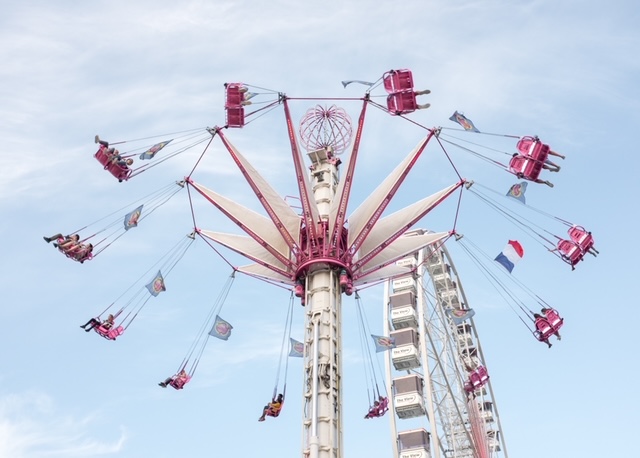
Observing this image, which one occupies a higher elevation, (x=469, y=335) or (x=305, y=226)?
(x=469, y=335)

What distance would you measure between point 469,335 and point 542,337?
2326 centimetres

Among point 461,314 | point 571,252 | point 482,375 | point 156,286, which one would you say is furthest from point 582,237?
point 156,286

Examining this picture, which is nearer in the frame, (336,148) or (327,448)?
(327,448)

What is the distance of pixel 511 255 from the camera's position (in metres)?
30.5

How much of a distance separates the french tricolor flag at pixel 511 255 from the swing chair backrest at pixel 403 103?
7.15 m

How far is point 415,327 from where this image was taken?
4494 cm

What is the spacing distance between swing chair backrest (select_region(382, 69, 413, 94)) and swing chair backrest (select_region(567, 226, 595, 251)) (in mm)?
8939

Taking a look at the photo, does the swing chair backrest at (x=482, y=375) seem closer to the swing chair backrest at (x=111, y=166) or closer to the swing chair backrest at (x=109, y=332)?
the swing chair backrest at (x=109, y=332)

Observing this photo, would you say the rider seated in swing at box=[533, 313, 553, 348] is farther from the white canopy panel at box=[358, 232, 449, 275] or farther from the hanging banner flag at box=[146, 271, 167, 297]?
the hanging banner flag at box=[146, 271, 167, 297]

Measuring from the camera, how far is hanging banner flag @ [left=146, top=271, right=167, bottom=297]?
98.4 feet

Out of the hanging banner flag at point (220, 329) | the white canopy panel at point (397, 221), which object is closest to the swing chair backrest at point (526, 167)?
the white canopy panel at point (397, 221)

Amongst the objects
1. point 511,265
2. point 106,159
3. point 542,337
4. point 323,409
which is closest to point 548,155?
point 511,265

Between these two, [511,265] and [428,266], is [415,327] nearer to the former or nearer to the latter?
[428,266]

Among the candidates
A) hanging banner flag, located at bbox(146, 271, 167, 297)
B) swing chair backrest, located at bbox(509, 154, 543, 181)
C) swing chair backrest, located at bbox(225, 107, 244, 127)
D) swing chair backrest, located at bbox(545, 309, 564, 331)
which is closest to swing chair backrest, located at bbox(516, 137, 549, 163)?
swing chair backrest, located at bbox(509, 154, 543, 181)
